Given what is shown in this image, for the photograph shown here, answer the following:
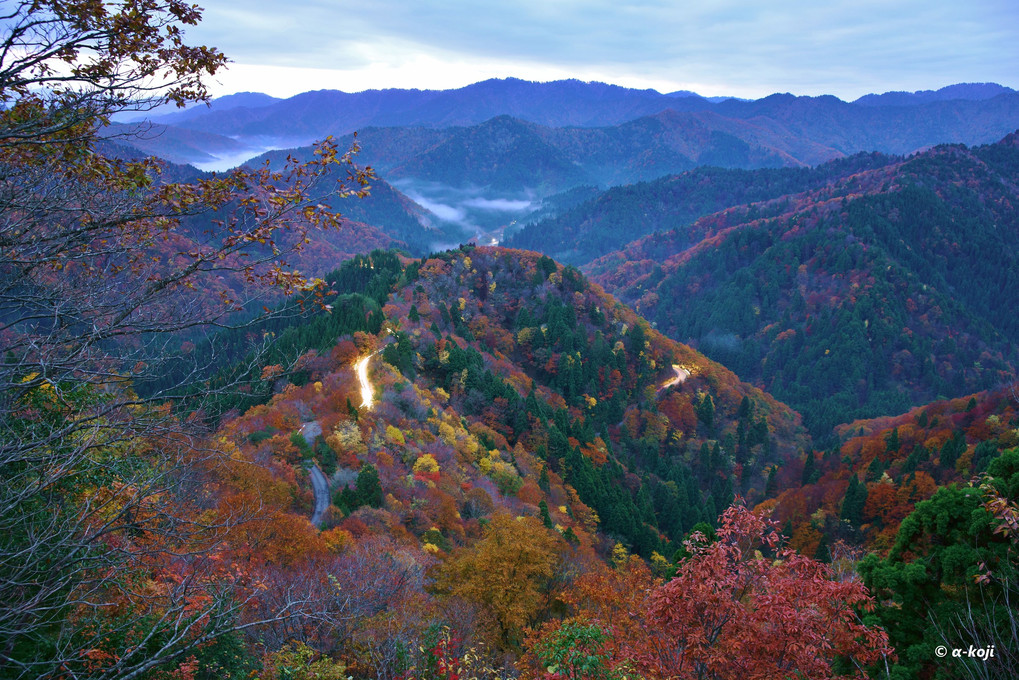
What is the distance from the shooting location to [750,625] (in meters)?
13.5

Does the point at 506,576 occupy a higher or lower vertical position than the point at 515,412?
higher

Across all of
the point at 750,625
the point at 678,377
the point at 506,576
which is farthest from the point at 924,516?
the point at 678,377

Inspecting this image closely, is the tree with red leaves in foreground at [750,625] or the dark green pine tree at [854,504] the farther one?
the dark green pine tree at [854,504]

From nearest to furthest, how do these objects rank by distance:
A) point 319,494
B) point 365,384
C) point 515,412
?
point 319,494 < point 365,384 < point 515,412

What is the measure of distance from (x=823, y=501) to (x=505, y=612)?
67.0 metres

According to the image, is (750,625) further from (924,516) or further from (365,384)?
(365,384)

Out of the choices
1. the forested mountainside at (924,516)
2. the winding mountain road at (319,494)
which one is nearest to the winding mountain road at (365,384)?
the winding mountain road at (319,494)

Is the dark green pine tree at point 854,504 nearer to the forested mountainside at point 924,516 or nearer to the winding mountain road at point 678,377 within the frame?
the forested mountainside at point 924,516

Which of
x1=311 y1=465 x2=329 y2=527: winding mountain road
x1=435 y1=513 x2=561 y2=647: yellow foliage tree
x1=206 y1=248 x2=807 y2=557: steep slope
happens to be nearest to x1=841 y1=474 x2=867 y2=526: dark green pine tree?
x1=206 y1=248 x2=807 y2=557: steep slope

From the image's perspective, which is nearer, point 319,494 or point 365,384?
point 319,494

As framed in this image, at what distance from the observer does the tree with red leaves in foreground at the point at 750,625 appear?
41.9ft

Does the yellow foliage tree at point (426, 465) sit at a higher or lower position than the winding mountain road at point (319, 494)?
lower

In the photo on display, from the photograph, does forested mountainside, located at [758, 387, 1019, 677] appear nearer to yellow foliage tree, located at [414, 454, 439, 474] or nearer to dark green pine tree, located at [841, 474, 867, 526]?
dark green pine tree, located at [841, 474, 867, 526]

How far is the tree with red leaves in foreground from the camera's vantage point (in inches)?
502
